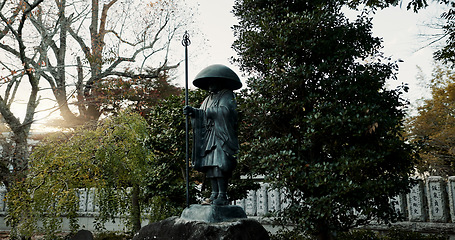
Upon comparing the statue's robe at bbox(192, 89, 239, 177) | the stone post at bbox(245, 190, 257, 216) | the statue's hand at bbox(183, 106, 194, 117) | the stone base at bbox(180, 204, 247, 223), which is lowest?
the stone post at bbox(245, 190, 257, 216)

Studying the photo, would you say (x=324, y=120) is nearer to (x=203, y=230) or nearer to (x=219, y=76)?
(x=219, y=76)

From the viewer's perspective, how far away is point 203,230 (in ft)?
12.6

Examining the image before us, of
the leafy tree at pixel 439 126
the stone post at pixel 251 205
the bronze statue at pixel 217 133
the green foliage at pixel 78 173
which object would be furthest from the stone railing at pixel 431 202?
the leafy tree at pixel 439 126

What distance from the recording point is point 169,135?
6598mm

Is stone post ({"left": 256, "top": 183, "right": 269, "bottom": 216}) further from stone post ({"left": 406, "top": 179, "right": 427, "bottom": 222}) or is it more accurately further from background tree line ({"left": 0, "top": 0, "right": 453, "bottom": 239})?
stone post ({"left": 406, "top": 179, "right": 427, "bottom": 222})

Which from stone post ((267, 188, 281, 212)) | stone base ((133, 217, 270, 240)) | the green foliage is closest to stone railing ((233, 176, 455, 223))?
stone post ((267, 188, 281, 212))

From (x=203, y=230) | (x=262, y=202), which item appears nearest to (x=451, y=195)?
(x=262, y=202)

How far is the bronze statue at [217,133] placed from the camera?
437cm

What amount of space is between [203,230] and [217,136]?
1.26m

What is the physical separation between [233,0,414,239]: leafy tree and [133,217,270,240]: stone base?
0.91 metres

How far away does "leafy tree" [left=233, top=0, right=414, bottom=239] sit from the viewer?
4441 millimetres

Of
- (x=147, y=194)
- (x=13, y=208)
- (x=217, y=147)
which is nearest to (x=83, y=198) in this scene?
(x=13, y=208)

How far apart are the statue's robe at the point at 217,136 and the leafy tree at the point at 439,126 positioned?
11.0 meters

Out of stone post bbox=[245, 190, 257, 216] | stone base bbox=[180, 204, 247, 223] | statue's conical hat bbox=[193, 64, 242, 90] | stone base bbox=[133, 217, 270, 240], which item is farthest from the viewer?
stone post bbox=[245, 190, 257, 216]
